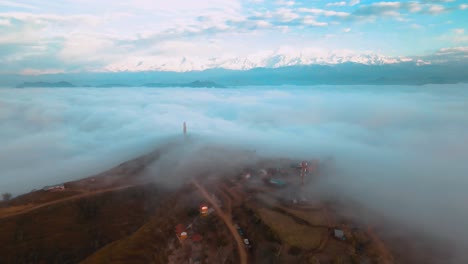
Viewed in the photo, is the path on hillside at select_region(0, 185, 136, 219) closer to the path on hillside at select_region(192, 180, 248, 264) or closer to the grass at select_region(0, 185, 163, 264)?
the grass at select_region(0, 185, 163, 264)

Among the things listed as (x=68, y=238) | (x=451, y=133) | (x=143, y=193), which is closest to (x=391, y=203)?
(x=143, y=193)

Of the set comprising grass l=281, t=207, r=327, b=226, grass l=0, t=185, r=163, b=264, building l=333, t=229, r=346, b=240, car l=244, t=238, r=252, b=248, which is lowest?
grass l=0, t=185, r=163, b=264

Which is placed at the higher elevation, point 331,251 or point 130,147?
point 331,251

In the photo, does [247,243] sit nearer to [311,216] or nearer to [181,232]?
[181,232]

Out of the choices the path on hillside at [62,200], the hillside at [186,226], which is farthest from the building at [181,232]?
the path on hillside at [62,200]

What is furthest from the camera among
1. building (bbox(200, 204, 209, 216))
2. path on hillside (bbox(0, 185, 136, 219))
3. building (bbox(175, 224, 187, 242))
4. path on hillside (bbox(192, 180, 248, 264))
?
building (bbox(200, 204, 209, 216))

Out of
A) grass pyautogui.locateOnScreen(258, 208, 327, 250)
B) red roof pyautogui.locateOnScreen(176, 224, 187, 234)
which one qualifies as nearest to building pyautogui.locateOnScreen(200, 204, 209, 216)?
red roof pyautogui.locateOnScreen(176, 224, 187, 234)

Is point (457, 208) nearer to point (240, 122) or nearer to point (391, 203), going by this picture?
point (391, 203)

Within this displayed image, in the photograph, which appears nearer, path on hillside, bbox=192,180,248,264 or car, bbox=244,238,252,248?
path on hillside, bbox=192,180,248,264

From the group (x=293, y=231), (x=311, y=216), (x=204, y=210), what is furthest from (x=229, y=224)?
(x=311, y=216)
